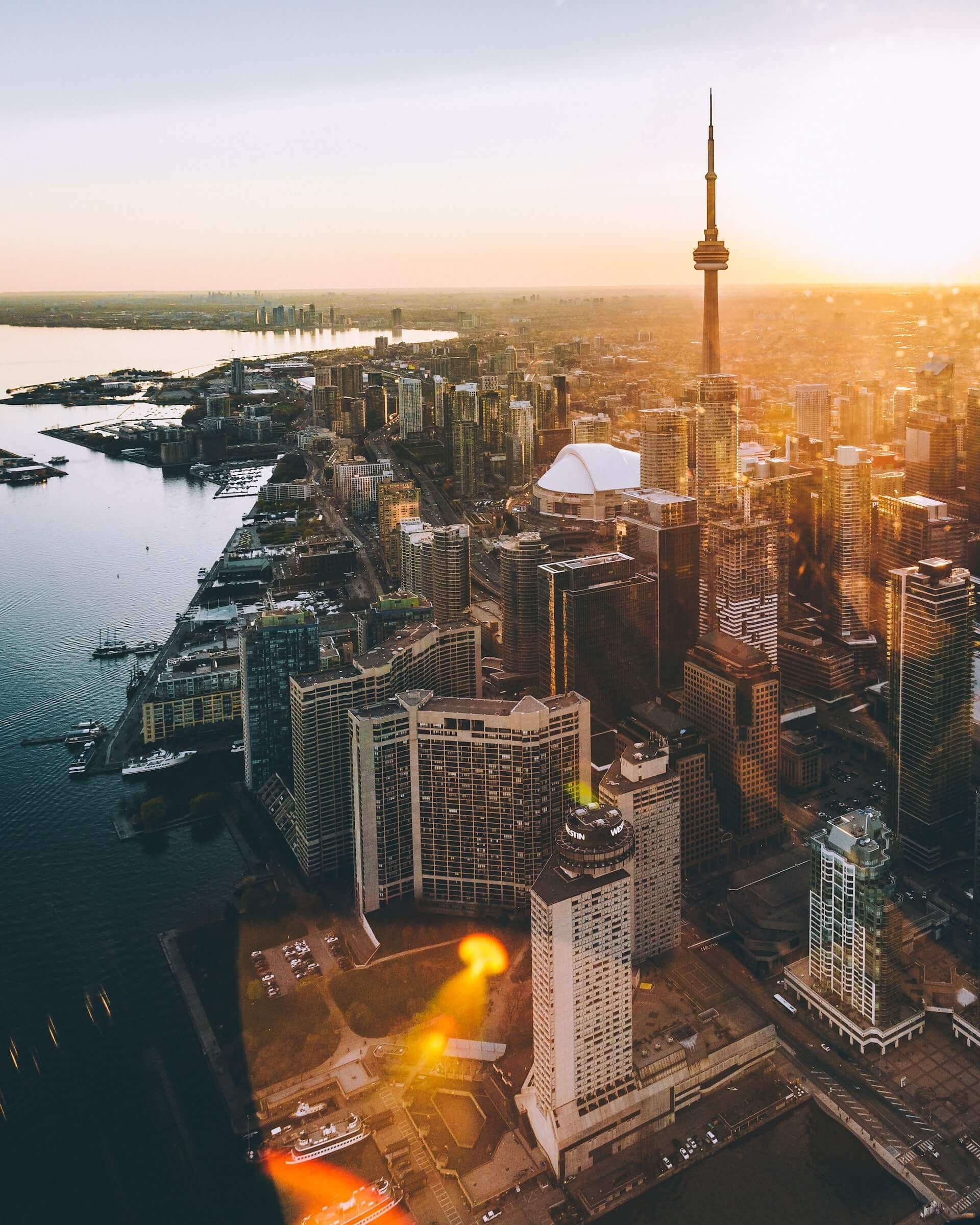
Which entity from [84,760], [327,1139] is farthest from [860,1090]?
[84,760]

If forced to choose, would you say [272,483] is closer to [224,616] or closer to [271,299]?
[224,616]

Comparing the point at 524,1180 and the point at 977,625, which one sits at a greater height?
the point at 977,625

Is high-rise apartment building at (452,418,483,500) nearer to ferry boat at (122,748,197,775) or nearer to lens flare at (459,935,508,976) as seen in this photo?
ferry boat at (122,748,197,775)

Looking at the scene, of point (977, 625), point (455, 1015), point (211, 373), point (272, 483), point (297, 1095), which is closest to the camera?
point (297, 1095)

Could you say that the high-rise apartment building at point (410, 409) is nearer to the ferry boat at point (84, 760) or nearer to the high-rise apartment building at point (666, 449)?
the high-rise apartment building at point (666, 449)

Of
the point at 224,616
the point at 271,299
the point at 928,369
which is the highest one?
the point at 271,299

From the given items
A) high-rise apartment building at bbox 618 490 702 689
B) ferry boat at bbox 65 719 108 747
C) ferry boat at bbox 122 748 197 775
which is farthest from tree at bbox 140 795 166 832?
high-rise apartment building at bbox 618 490 702 689

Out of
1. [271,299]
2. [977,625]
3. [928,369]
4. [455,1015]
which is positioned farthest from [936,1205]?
[271,299]

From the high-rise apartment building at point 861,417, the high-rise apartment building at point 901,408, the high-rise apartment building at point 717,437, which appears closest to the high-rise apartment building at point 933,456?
the high-rise apartment building at point 901,408

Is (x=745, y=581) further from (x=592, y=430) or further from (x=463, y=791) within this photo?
(x=592, y=430)
